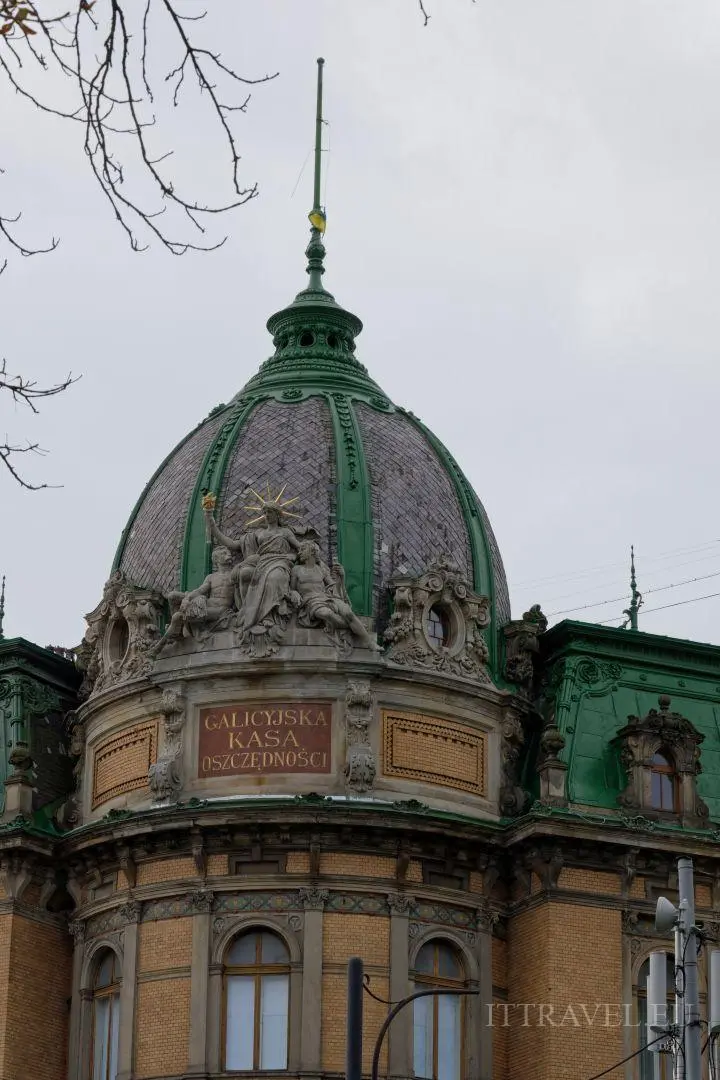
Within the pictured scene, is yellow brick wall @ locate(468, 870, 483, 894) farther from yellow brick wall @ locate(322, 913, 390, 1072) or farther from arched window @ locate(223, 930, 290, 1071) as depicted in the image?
arched window @ locate(223, 930, 290, 1071)

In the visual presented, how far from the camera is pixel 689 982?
25484 mm

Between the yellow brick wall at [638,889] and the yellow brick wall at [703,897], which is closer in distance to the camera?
the yellow brick wall at [638,889]

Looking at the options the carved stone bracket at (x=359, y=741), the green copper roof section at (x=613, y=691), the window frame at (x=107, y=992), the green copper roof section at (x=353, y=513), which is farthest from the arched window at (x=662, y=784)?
the window frame at (x=107, y=992)

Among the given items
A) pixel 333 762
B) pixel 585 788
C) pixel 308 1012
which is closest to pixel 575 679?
pixel 585 788

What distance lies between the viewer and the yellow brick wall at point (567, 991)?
4144 cm

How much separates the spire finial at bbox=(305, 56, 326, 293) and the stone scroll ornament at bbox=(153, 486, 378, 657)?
816 cm

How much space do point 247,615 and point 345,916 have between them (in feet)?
19.7

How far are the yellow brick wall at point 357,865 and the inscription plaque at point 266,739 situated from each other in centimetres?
170

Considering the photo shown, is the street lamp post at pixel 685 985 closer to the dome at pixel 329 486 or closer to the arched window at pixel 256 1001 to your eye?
the arched window at pixel 256 1001

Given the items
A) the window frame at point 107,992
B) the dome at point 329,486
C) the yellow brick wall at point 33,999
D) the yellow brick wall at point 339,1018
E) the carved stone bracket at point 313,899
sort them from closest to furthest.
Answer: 1. the yellow brick wall at point 339,1018
2. the carved stone bracket at point 313,899
3. the window frame at point 107,992
4. the yellow brick wall at point 33,999
5. the dome at point 329,486

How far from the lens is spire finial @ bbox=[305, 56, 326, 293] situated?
50.5 meters

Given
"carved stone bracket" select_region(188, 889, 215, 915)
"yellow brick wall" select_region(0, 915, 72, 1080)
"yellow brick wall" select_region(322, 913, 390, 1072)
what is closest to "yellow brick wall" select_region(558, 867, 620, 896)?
"yellow brick wall" select_region(322, 913, 390, 1072)

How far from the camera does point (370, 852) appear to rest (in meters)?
41.9

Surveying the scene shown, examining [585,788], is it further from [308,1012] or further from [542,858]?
[308,1012]
